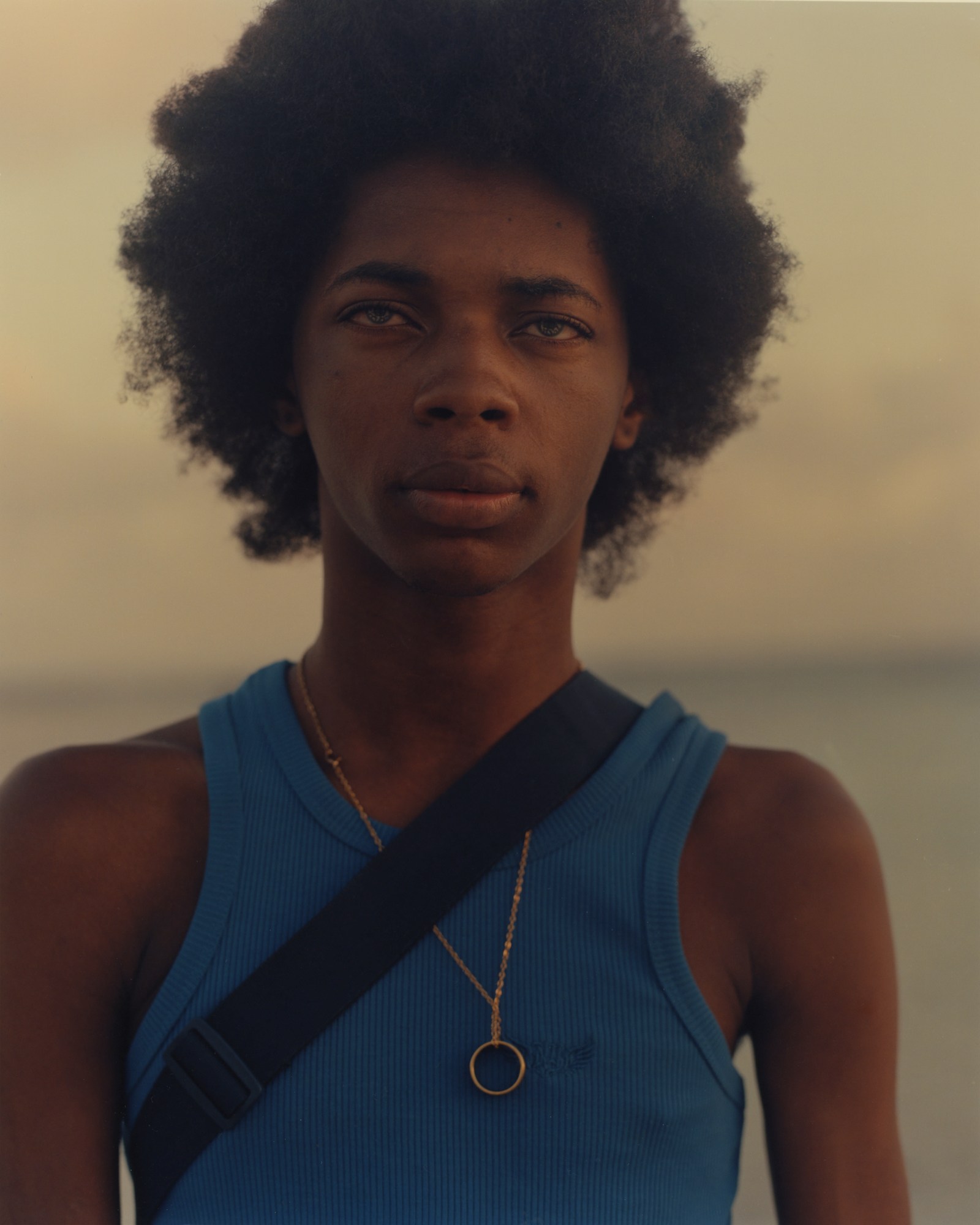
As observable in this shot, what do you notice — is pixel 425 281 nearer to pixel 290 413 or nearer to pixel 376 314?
pixel 376 314

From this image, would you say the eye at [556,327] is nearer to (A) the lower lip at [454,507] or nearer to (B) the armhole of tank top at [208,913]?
(A) the lower lip at [454,507]

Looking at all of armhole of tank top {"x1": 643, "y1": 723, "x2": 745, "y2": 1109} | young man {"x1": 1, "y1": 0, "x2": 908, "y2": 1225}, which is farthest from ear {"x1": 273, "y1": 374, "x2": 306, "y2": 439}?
armhole of tank top {"x1": 643, "y1": 723, "x2": 745, "y2": 1109}

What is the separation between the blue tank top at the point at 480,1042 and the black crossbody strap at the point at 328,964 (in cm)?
4

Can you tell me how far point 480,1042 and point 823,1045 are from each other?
0.76 meters

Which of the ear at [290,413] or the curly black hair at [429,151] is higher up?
the curly black hair at [429,151]

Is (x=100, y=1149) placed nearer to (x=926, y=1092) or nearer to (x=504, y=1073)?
(x=504, y=1073)

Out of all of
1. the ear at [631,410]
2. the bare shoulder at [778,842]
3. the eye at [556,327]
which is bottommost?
the bare shoulder at [778,842]

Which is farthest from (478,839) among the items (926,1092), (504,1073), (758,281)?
(926,1092)

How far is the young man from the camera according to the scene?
2.33m

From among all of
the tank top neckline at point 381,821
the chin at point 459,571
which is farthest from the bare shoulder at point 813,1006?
the chin at point 459,571

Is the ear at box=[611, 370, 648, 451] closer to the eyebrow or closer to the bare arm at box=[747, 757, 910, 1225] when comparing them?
the eyebrow

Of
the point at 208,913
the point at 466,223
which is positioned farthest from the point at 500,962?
the point at 466,223

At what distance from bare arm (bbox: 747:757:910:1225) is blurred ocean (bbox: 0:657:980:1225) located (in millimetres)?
197

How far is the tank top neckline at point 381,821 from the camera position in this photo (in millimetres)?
2537
